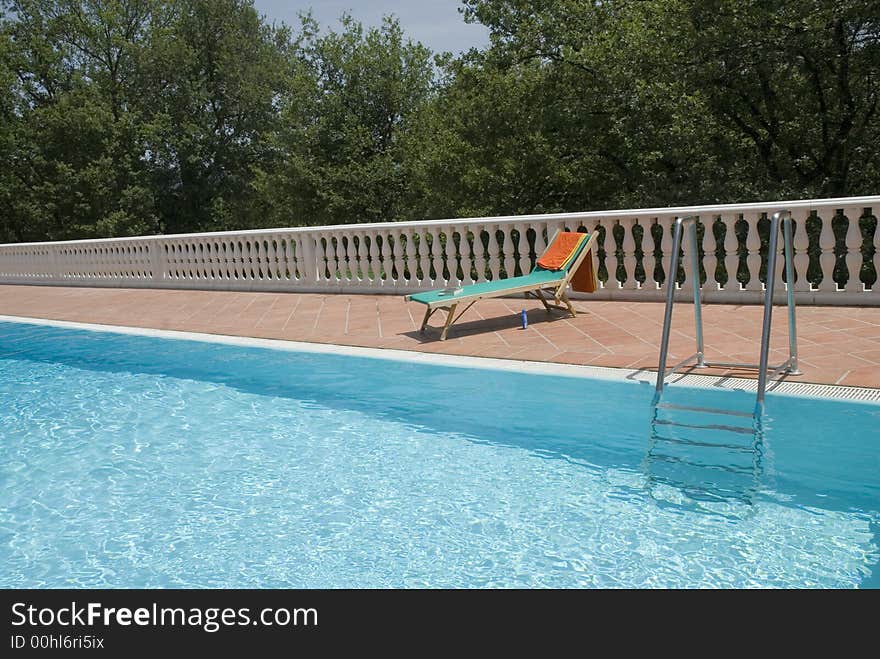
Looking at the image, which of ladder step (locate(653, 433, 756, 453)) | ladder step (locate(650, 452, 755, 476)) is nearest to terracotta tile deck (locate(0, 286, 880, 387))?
ladder step (locate(653, 433, 756, 453))

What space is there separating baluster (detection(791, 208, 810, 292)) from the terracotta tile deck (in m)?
0.36

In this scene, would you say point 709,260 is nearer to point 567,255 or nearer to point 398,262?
point 567,255

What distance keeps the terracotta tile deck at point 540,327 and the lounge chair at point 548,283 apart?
291mm

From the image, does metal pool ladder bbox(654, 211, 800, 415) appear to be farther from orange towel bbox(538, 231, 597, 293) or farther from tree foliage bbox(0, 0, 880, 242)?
tree foliage bbox(0, 0, 880, 242)

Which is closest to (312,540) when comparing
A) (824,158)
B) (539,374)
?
(539,374)

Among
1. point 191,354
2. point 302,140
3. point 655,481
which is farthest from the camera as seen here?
point 302,140

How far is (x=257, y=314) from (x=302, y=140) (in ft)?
79.3

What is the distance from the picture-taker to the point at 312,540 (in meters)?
4.50

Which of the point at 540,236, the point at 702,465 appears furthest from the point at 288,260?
the point at 702,465

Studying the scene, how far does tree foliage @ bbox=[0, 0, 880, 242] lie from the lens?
1759 cm

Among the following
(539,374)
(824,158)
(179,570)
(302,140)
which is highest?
(302,140)

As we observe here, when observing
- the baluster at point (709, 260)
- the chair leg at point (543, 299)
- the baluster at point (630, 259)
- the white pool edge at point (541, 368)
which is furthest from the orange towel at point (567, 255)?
the white pool edge at point (541, 368)

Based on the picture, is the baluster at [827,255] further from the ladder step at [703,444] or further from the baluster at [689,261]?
the ladder step at [703,444]
